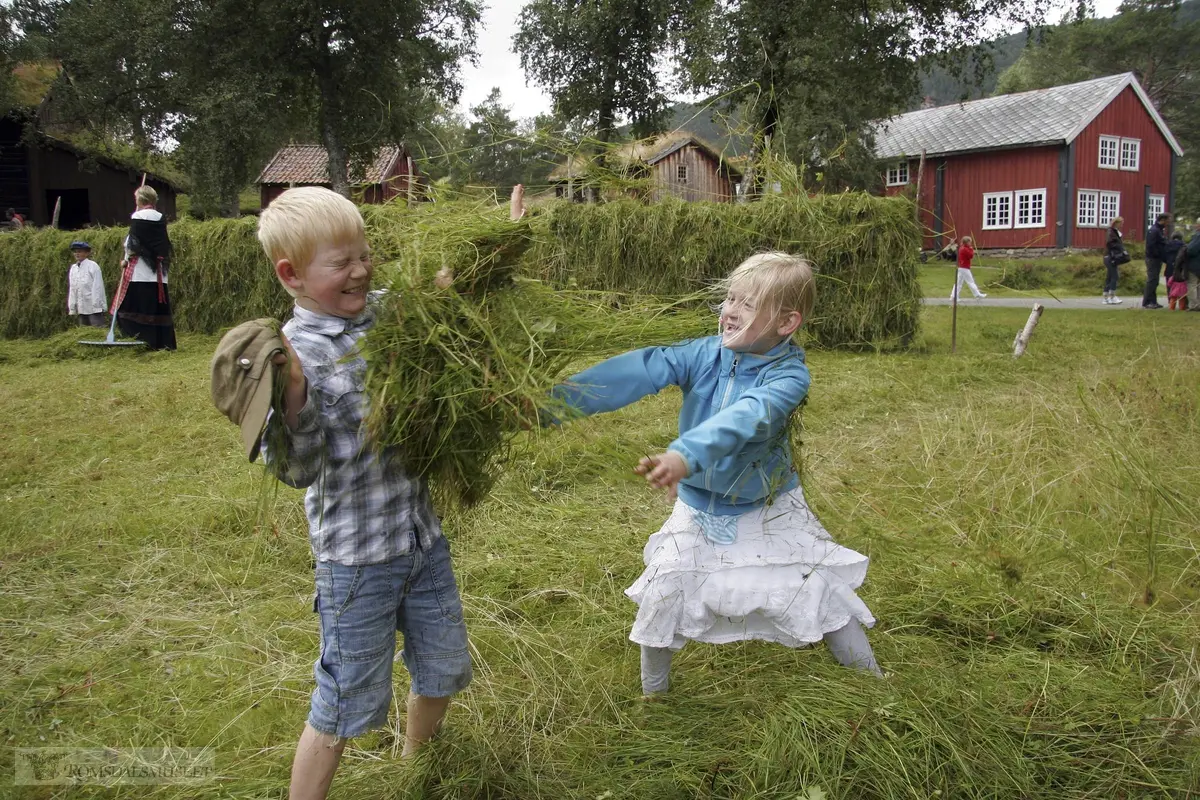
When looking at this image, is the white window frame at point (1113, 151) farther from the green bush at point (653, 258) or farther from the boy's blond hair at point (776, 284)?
the boy's blond hair at point (776, 284)

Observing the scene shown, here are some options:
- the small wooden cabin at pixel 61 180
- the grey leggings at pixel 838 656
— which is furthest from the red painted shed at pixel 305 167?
the grey leggings at pixel 838 656

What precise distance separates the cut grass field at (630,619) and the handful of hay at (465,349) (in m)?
0.17

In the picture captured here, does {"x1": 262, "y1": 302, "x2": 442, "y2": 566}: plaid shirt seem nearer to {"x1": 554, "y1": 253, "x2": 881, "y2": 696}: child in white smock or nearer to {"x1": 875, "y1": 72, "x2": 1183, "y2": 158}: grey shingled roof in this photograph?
{"x1": 554, "y1": 253, "x2": 881, "y2": 696}: child in white smock

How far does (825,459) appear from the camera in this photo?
527 centimetres

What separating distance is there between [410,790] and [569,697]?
0.66m

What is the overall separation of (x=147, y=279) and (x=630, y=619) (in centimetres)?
926

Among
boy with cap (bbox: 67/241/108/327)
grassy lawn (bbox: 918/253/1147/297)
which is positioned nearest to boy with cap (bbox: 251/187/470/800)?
boy with cap (bbox: 67/241/108/327)

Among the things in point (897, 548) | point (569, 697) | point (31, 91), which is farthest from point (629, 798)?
point (31, 91)

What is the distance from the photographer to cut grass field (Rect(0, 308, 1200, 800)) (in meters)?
2.37

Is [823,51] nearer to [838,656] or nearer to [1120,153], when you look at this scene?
[1120,153]

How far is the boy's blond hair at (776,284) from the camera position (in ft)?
7.93

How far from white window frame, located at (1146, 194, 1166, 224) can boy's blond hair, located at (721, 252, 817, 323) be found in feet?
127

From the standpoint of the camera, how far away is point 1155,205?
115ft

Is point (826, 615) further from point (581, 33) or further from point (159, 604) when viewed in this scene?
point (581, 33)
